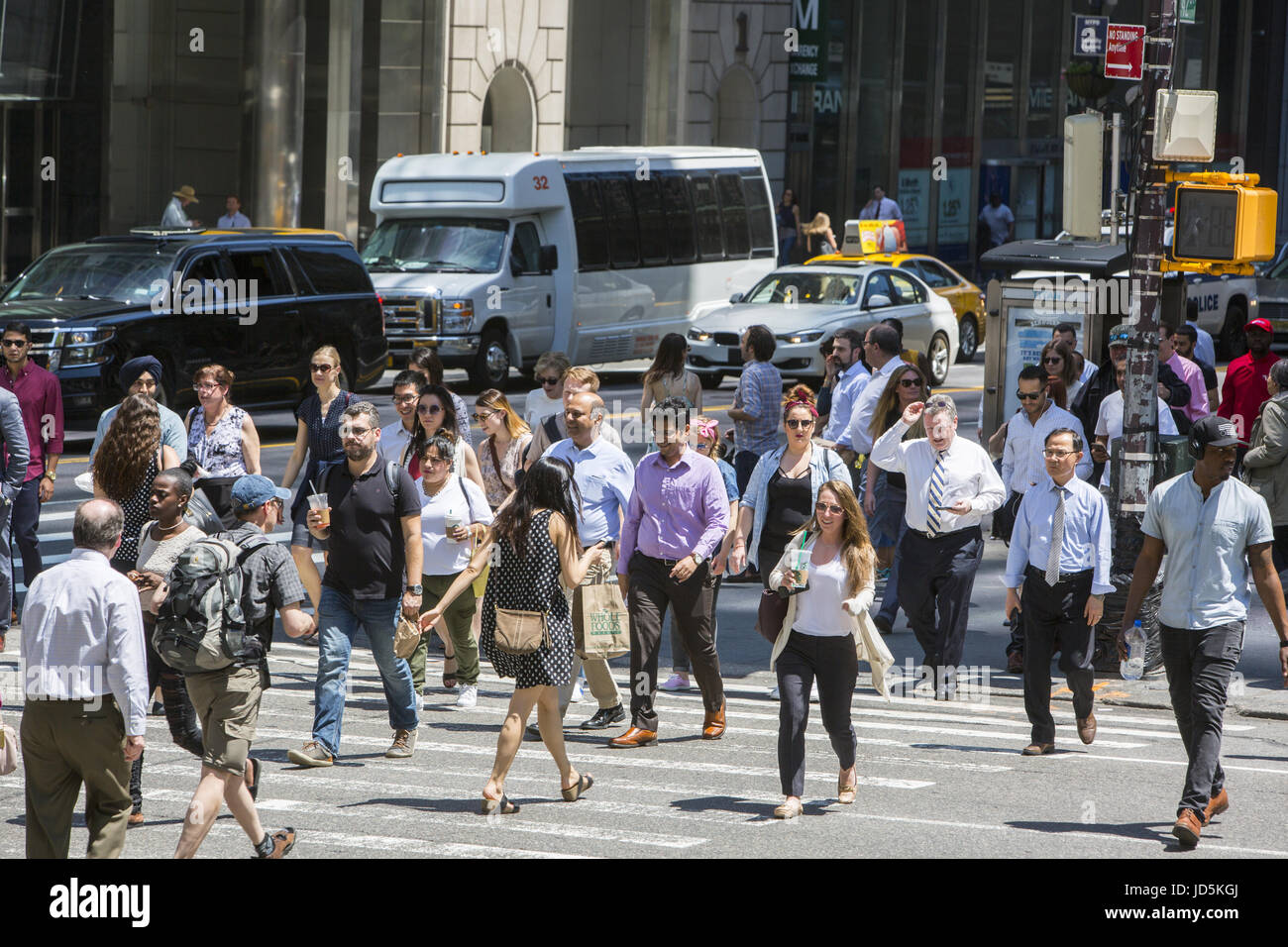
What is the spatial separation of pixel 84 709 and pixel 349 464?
284 centimetres

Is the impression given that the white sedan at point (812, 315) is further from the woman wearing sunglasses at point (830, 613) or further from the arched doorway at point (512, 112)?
the woman wearing sunglasses at point (830, 613)

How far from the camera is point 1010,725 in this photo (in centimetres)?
1081

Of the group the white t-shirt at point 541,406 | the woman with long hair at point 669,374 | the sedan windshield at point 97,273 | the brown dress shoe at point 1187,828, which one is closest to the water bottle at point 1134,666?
the brown dress shoe at point 1187,828

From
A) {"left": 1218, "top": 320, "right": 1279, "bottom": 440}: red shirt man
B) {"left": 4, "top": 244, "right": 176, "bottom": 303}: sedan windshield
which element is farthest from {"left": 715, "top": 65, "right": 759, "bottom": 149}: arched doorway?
{"left": 1218, "top": 320, "right": 1279, "bottom": 440}: red shirt man

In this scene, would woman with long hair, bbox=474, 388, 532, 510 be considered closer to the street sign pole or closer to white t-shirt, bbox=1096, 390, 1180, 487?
the street sign pole

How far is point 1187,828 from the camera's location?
7.89 metres

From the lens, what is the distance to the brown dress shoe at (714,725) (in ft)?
33.6

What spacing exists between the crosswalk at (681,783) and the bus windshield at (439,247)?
569 inches

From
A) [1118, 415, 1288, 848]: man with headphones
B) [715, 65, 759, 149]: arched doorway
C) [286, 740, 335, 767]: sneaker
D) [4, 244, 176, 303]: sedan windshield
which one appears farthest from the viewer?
[715, 65, 759, 149]: arched doorway

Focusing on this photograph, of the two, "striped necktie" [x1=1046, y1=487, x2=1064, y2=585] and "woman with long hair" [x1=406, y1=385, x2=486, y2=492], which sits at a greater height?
"woman with long hair" [x1=406, y1=385, x2=486, y2=492]

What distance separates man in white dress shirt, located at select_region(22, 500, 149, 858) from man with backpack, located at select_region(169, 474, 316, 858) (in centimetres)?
49

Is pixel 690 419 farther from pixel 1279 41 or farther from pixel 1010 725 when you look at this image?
pixel 1279 41

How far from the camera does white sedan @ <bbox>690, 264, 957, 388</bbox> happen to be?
25297 millimetres

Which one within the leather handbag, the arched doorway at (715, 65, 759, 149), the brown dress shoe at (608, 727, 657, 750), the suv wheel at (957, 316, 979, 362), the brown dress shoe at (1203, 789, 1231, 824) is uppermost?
the arched doorway at (715, 65, 759, 149)
